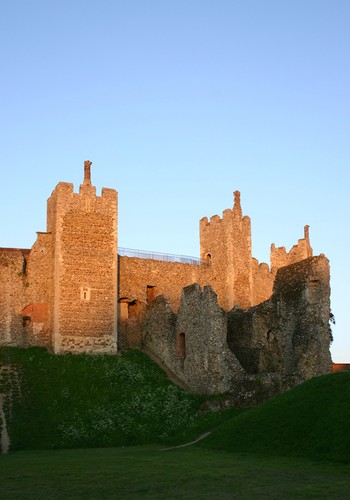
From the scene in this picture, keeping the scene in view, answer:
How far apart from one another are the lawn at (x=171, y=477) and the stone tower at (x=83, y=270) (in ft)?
40.7

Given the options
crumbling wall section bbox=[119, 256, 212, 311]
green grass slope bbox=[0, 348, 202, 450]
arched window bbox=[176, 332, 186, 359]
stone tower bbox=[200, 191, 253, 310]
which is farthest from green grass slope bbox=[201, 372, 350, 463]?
stone tower bbox=[200, 191, 253, 310]

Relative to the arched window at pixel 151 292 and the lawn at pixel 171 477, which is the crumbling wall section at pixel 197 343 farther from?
the lawn at pixel 171 477

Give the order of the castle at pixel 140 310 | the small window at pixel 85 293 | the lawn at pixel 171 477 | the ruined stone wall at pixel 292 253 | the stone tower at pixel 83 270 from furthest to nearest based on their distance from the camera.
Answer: the ruined stone wall at pixel 292 253
the small window at pixel 85 293
the stone tower at pixel 83 270
the castle at pixel 140 310
the lawn at pixel 171 477

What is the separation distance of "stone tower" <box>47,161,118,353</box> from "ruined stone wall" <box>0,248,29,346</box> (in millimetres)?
1463

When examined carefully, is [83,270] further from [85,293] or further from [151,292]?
[151,292]

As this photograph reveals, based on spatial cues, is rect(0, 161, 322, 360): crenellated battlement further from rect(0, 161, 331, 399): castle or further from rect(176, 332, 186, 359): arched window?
rect(176, 332, 186, 359): arched window

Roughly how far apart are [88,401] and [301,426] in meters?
9.94

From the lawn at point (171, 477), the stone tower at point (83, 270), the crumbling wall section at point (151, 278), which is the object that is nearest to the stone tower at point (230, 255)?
the crumbling wall section at point (151, 278)

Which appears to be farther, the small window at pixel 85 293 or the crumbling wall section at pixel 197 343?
the small window at pixel 85 293

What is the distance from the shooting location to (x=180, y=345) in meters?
34.3

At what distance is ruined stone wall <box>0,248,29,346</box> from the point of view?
113ft

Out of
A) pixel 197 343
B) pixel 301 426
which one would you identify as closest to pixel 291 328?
pixel 197 343

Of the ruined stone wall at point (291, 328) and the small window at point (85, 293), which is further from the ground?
the small window at point (85, 293)

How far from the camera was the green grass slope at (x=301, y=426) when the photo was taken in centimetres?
2042
